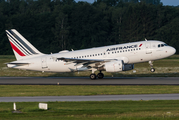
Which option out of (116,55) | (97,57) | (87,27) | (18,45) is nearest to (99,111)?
(116,55)

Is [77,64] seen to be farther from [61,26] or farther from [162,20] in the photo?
[162,20]

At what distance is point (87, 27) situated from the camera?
113 metres

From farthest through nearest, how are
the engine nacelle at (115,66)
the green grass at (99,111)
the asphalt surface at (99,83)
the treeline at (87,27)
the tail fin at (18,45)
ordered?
the treeline at (87,27)
the tail fin at (18,45)
the engine nacelle at (115,66)
the asphalt surface at (99,83)
the green grass at (99,111)

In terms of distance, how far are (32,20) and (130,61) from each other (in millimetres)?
75939

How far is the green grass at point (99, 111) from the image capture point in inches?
688

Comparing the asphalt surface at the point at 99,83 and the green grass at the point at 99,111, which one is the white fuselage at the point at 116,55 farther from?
the green grass at the point at 99,111

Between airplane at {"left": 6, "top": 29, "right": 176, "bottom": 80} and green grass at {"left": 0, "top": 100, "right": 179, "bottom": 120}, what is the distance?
18.1 meters

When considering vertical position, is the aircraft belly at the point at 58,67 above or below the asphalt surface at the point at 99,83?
above

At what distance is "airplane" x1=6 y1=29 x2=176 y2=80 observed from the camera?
41406 mm

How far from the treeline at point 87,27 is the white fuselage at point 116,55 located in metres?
59.4

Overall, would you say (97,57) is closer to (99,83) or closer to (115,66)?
(115,66)

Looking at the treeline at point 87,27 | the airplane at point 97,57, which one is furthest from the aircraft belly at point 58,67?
the treeline at point 87,27

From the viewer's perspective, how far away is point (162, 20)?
120m

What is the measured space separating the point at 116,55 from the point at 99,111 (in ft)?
76.4
